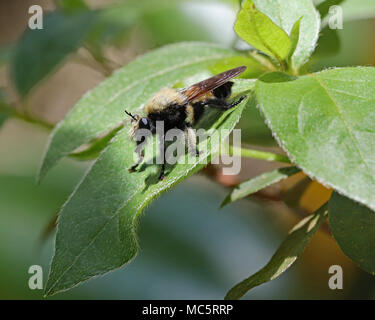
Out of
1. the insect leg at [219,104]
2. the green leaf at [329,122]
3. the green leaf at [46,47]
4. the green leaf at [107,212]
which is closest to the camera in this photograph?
the green leaf at [329,122]

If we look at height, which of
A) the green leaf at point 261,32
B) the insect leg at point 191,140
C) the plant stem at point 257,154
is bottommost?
the plant stem at point 257,154

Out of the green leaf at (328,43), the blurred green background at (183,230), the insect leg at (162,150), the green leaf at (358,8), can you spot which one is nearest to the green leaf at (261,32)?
the insect leg at (162,150)

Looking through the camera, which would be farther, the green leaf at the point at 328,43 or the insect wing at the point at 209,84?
the green leaf at the point at 328,43

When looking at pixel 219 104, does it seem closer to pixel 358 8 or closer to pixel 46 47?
pixel 358 8

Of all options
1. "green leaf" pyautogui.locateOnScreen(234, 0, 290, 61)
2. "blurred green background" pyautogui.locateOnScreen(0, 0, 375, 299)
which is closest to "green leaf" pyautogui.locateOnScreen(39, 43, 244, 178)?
"green leaf" pyautogui.locateOnScreen(234, 0, 290, 61)

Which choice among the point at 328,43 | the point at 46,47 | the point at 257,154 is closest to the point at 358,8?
the point at 328,43

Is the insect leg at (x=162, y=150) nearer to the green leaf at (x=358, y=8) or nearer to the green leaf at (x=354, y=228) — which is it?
the green leaf at (x=354, y=228)
